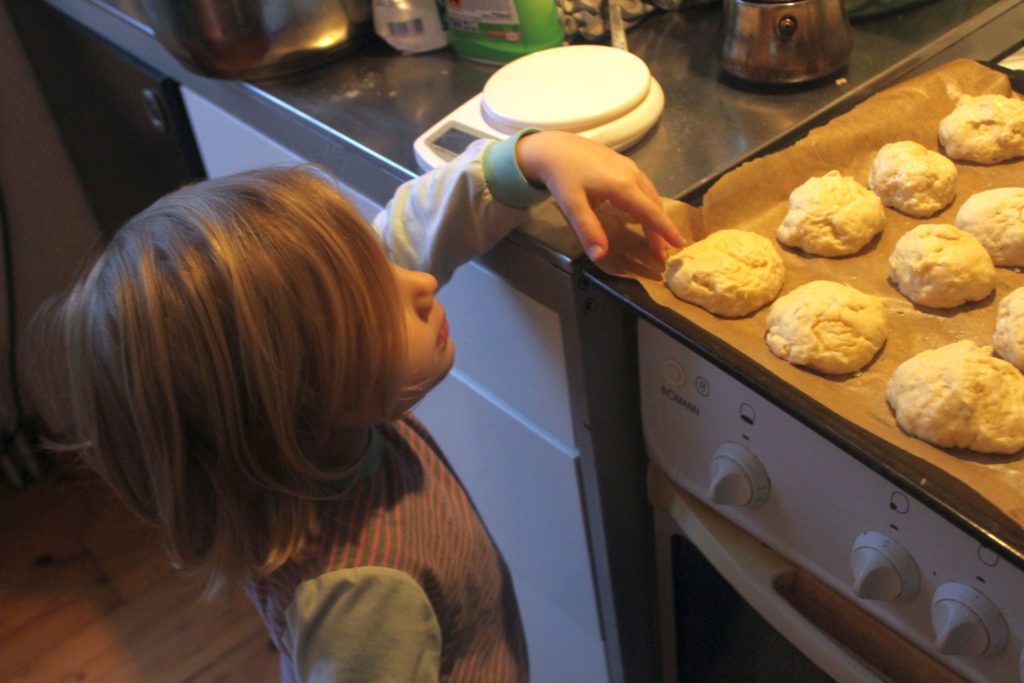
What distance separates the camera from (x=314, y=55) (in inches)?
39.8

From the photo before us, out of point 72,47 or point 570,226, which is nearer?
point 570,226

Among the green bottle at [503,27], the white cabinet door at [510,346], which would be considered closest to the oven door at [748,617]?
the white cabinet door at [510,346]

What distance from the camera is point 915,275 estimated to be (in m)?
0.67

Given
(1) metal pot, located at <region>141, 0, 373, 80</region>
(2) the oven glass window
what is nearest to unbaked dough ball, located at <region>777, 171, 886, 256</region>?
(2) the oven glass window

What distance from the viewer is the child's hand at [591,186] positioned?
67cm

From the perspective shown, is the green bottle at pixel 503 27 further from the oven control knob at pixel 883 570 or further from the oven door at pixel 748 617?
the oven control knob at pixel 883 570

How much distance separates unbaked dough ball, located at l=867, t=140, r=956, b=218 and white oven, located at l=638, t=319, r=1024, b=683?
9.5 inches

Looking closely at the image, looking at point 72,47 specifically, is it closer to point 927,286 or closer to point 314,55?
point 314,55

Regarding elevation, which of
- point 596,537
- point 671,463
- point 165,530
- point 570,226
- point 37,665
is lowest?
point 37,665

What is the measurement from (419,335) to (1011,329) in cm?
42

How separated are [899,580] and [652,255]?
0.98ft

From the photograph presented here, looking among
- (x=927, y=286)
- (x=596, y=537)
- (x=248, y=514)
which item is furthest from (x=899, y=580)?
(x=248, y=514)

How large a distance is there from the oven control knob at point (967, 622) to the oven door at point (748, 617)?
75 millimetres

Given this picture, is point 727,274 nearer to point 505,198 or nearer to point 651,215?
point 651,215
